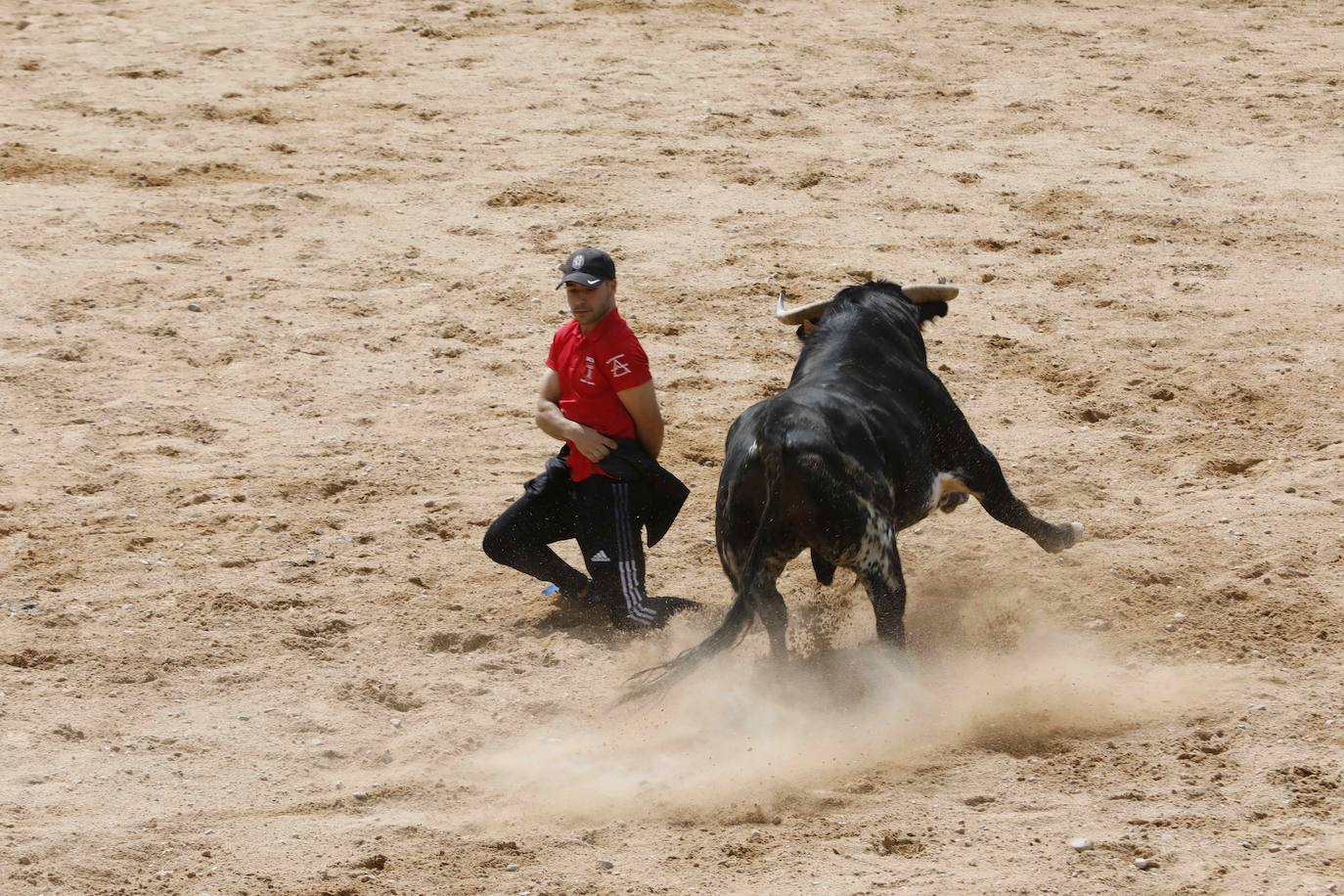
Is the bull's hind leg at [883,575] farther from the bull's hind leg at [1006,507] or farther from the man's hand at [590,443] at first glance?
the man's hand at [590,443]

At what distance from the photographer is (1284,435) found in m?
8.61

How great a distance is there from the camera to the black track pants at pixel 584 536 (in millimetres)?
7266

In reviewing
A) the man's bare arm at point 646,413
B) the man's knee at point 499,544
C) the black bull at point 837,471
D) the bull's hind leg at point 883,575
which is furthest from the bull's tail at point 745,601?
the man's knee at point 499,544

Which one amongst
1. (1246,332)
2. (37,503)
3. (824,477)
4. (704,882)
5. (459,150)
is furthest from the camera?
(459,150)

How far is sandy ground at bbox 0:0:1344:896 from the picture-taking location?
5.75 metres

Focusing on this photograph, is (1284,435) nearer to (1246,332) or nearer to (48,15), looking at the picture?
(1246,332)

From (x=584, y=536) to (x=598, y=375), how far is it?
0.67m

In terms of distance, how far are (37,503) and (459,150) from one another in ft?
16.6

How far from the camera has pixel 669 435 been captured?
348 inches

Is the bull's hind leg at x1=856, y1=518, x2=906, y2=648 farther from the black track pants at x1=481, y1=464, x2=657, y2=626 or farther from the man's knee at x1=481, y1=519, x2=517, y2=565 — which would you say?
the man's knee at x1=481, y1=519, x2=517, y2=565

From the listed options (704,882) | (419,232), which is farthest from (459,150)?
(704,882)

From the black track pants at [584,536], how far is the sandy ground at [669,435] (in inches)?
8.5

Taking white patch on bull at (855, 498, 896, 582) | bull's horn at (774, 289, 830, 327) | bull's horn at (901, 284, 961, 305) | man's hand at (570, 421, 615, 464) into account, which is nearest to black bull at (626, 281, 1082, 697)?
white patch on bull at (855, 498, 896, 582)

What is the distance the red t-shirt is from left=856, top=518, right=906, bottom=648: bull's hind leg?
1.24 m
